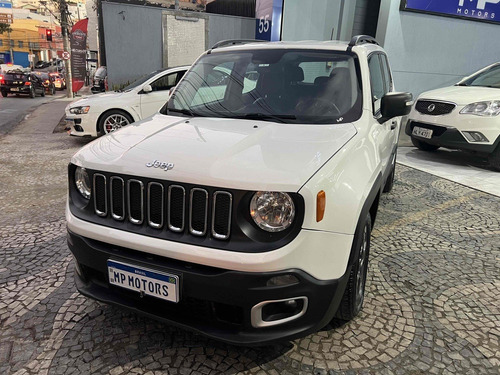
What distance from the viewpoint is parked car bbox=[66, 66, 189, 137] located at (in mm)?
7770

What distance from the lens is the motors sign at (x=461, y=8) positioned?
10.6 meters

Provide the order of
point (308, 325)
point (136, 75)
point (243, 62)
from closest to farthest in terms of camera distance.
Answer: point (308, 325)
point (243, 62)
point (136, 75)

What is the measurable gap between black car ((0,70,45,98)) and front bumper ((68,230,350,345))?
2317 centimetres

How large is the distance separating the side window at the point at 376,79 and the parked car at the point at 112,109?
5.12m

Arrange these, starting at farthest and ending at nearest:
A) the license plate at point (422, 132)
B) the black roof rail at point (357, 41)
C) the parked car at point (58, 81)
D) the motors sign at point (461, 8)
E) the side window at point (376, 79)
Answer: the parked car at point (58, 81), the motors sign at point (461, 8), the license plate at point (422, 132), the black roof rail at point (357, 41), the side window at point (376, 79)

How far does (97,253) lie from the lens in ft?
6.97

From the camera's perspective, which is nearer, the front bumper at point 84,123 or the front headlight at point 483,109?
the front headlight at point 483,109

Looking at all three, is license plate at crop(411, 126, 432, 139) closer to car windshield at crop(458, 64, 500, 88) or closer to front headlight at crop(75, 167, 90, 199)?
car windshield at crop(458, 64, 500, 88)

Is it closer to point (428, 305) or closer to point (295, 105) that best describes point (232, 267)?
point (295, 105)

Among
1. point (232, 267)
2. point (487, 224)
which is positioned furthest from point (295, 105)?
point (487, 224)

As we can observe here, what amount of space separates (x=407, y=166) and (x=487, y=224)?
266 cm

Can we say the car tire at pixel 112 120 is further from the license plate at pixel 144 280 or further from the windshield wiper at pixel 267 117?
the license plate at pixel 144 280

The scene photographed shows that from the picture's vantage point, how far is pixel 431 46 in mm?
11148

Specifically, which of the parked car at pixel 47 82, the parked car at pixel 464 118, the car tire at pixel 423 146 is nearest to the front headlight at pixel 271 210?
the parked car at pixel 464 118
